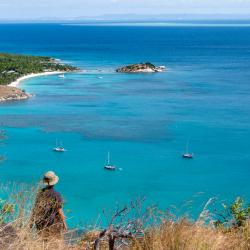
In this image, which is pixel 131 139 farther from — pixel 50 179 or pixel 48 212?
pixel 48 212

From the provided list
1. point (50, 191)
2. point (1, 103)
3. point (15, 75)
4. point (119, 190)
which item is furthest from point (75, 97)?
point (50, 191)

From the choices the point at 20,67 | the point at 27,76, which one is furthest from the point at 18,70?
the point at 27,76

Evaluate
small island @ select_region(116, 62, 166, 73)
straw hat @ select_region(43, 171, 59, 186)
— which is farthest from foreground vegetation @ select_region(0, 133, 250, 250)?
small island @ select_region(116, 62, 166, 73)

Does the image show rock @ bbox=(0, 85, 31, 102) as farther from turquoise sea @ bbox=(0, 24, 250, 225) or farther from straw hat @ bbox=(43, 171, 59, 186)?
straw hat @ bbox=(43, 171, 59, 186)

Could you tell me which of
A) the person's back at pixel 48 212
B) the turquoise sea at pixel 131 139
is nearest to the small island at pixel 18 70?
the turquoise sea at pixel 131 139

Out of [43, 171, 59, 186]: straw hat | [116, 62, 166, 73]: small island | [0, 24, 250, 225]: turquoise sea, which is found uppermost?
[43, 171, 59, 186]: straw hat

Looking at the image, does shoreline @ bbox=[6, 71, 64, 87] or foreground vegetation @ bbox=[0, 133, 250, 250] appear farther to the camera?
shoreline @ bbox=[6, 71, 64, 87]

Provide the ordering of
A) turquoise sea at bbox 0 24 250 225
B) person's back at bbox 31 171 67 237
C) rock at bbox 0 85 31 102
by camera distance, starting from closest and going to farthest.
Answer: person's back at bbox 31 171 67 237 → turquoise sea at bbox 0 24 250 225 → rock at bbox 0 85 31 102

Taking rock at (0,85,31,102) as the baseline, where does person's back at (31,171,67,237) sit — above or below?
above

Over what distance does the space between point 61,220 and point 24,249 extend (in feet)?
4.43

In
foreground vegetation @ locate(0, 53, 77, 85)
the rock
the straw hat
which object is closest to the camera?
the straw hat

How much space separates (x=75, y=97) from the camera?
167ft

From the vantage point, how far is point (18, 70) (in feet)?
218

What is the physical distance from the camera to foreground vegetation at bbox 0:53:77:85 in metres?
62.2
